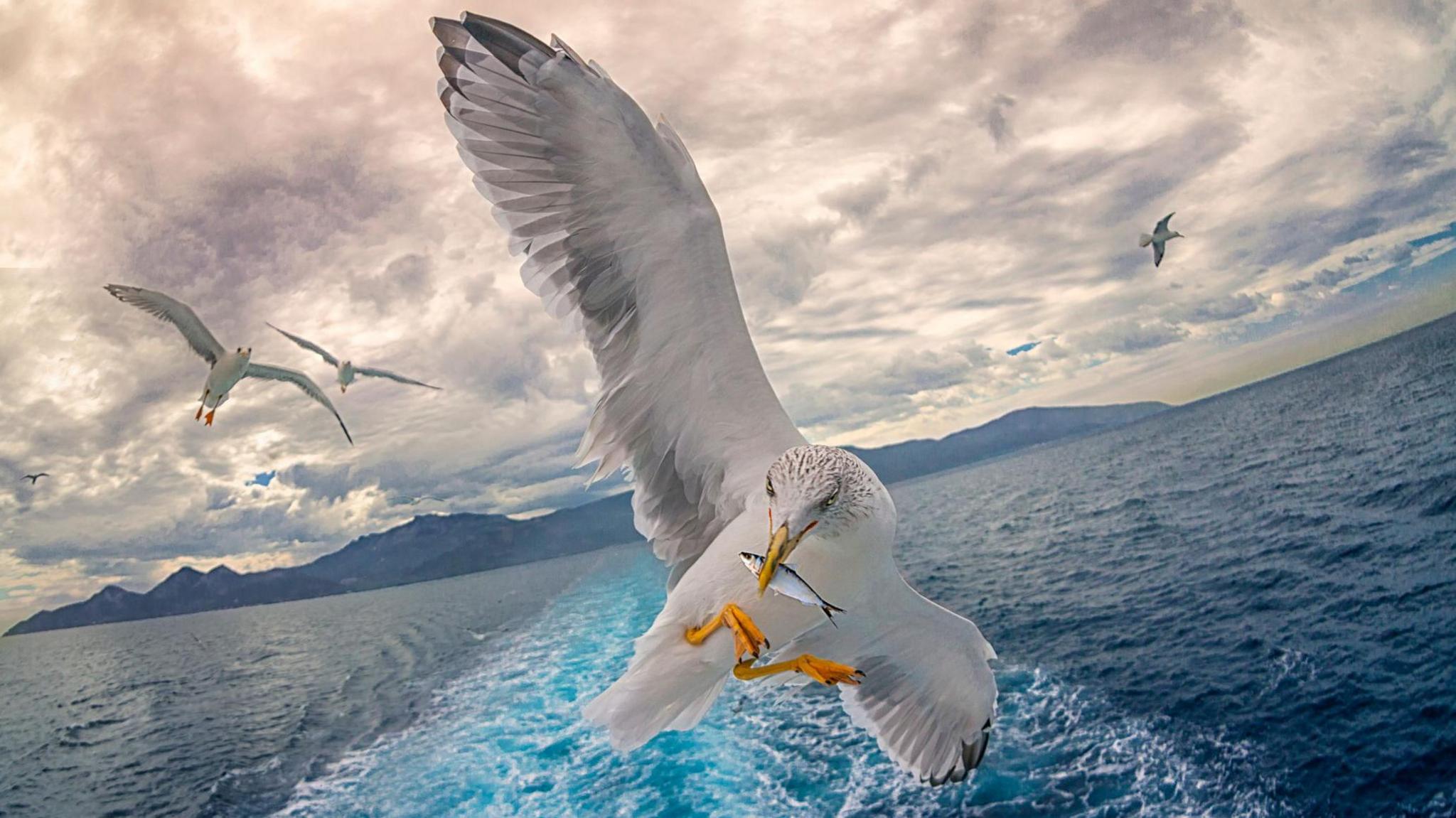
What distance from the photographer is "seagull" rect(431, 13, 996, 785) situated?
134 inches

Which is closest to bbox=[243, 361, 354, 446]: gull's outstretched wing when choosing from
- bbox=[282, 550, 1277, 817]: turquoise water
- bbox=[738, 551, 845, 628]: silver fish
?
bbox=[282, 550, 1277, 817]: turquoise water

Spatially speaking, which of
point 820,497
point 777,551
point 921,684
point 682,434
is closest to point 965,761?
point 921,684

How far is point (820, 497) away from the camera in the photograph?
9.62 ft

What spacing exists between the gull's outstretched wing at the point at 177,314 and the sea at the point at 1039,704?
8490 millimetres

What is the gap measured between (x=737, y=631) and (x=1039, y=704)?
40.4 feet

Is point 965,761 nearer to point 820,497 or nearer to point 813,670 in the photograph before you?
point 813,670

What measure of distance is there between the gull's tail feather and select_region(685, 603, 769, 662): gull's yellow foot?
0.28 ft

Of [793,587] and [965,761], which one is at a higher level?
[793,587]

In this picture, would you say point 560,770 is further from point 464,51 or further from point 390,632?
point 390,632

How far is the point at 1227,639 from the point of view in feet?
48.3

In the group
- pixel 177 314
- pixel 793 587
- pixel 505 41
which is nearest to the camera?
pixel 793 587

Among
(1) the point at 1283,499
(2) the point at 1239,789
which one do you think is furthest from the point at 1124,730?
(1) the point at 1283,499

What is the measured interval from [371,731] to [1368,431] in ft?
143

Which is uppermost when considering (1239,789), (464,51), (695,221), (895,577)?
(464,51)
